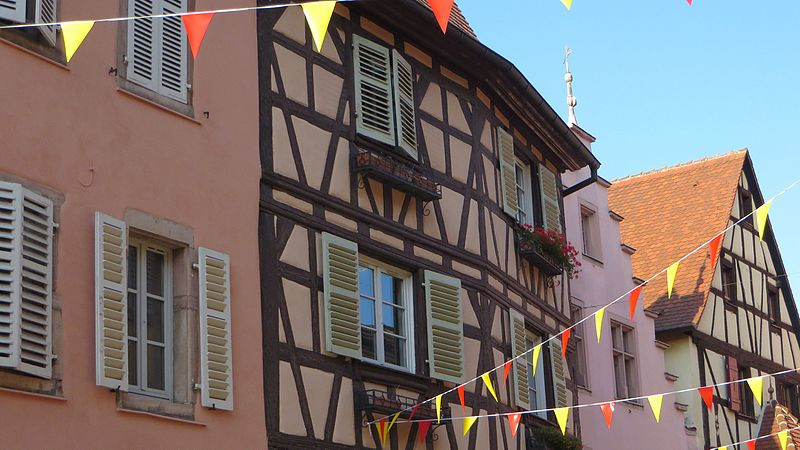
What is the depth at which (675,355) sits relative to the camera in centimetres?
2703

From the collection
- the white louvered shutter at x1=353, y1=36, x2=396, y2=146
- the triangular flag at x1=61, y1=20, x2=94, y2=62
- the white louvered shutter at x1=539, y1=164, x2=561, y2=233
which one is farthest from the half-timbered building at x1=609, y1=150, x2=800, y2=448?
the triangular flag at x1=61, y1=20, x2=94, y2=62

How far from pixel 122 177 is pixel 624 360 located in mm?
13365

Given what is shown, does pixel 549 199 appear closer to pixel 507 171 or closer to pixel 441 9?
pixel 507 171

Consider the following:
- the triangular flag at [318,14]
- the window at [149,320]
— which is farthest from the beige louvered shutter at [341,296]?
the triangular flag at [318,14]

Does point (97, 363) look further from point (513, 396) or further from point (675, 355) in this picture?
point (675, 355)

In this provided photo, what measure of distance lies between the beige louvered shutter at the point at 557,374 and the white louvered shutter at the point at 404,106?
4.09 meters

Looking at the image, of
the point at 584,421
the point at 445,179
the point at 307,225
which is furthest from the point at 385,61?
the point at 584,421

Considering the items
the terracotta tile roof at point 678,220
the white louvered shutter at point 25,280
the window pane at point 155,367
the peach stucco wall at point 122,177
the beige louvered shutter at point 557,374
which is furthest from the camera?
the terracotta tile roof at point 678,220

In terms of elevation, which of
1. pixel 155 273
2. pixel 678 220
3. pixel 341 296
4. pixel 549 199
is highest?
pixel 678 220

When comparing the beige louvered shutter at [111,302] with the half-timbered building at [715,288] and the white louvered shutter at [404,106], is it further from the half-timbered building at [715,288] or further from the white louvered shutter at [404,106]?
the half-timbered building at [715,288]

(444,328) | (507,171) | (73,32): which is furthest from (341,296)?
(73,32)

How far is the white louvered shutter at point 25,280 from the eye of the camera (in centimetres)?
1043

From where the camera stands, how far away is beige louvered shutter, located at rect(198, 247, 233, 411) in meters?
12.2

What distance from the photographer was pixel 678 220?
101ft
